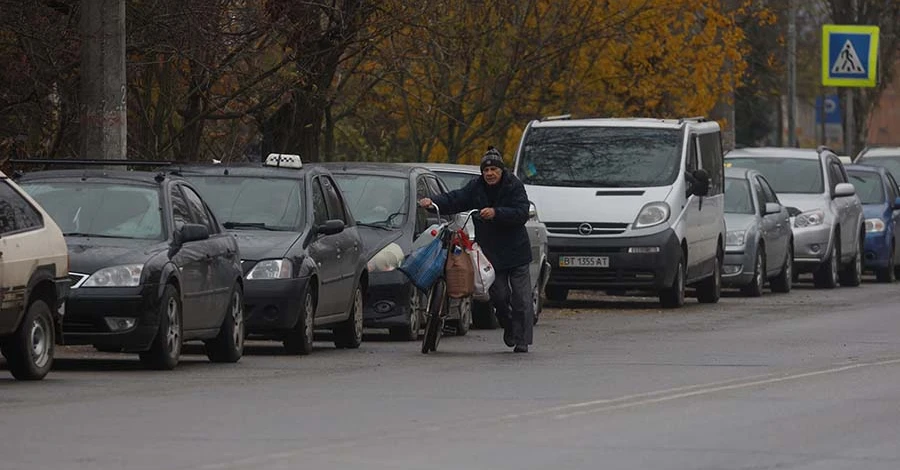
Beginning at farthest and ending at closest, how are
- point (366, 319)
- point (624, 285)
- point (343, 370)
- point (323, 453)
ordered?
point (624, 285)
point (366, 319)
point (343, 370)
point (323, 453)

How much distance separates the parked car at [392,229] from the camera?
66.5 feet

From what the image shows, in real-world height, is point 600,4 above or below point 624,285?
above

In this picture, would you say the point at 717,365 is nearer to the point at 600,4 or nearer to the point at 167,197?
the point at 167,197

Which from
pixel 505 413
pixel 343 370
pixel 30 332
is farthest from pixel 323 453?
pixel 343 370

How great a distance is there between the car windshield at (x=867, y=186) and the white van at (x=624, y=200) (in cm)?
862

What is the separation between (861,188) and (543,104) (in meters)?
5.57

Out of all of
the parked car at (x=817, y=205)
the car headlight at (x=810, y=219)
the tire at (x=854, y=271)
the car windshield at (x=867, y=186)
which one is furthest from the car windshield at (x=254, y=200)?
the car windshield at (x=867, y=186)

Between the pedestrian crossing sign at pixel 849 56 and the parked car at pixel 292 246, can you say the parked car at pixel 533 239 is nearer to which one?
the parked car at pixel 292 246

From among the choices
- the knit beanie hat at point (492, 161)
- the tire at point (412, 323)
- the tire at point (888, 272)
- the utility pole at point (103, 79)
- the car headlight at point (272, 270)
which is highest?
the utility pole at point (103, 79)

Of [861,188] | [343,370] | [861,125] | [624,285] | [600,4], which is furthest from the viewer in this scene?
[861,125]

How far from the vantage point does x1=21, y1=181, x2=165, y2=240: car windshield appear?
16516 mm

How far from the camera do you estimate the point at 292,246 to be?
18156 millimetres

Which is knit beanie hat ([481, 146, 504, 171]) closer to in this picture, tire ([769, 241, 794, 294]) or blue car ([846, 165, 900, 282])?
tire ([769, 241, 794, 294])

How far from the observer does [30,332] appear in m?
14.7
